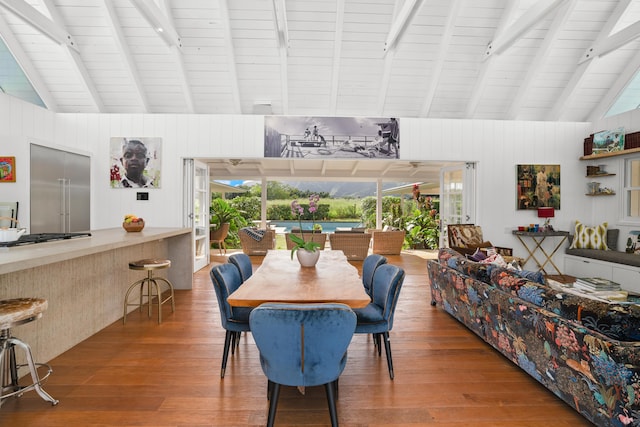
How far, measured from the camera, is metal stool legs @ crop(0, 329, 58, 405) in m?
1.97

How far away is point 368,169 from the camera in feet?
33.5

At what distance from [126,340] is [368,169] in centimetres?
809

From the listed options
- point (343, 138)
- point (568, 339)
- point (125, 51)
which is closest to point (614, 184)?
point (343, 138)

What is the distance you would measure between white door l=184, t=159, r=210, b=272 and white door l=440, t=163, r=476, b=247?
16.0ft

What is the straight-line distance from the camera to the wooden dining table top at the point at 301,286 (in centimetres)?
193

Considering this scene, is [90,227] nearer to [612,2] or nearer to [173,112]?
[173,112]

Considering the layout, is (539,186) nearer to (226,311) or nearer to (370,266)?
(370,266)

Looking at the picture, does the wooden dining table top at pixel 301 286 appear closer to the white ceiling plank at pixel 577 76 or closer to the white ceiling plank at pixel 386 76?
the white ceiling plank at pixel 386 76


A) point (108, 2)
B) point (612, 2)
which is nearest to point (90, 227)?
point (108, 2)

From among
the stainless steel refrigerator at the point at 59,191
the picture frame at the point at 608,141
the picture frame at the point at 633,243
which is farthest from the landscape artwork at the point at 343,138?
the picture frame at the point at 633,243

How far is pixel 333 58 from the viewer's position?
19.3 feet

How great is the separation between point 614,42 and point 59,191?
8.44m

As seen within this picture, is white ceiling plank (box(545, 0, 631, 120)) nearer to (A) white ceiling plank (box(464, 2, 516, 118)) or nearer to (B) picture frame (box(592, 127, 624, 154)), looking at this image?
(B) picture frame (box(592, 127, 624, 154))

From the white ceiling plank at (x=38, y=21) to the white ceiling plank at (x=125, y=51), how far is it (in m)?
0.64
